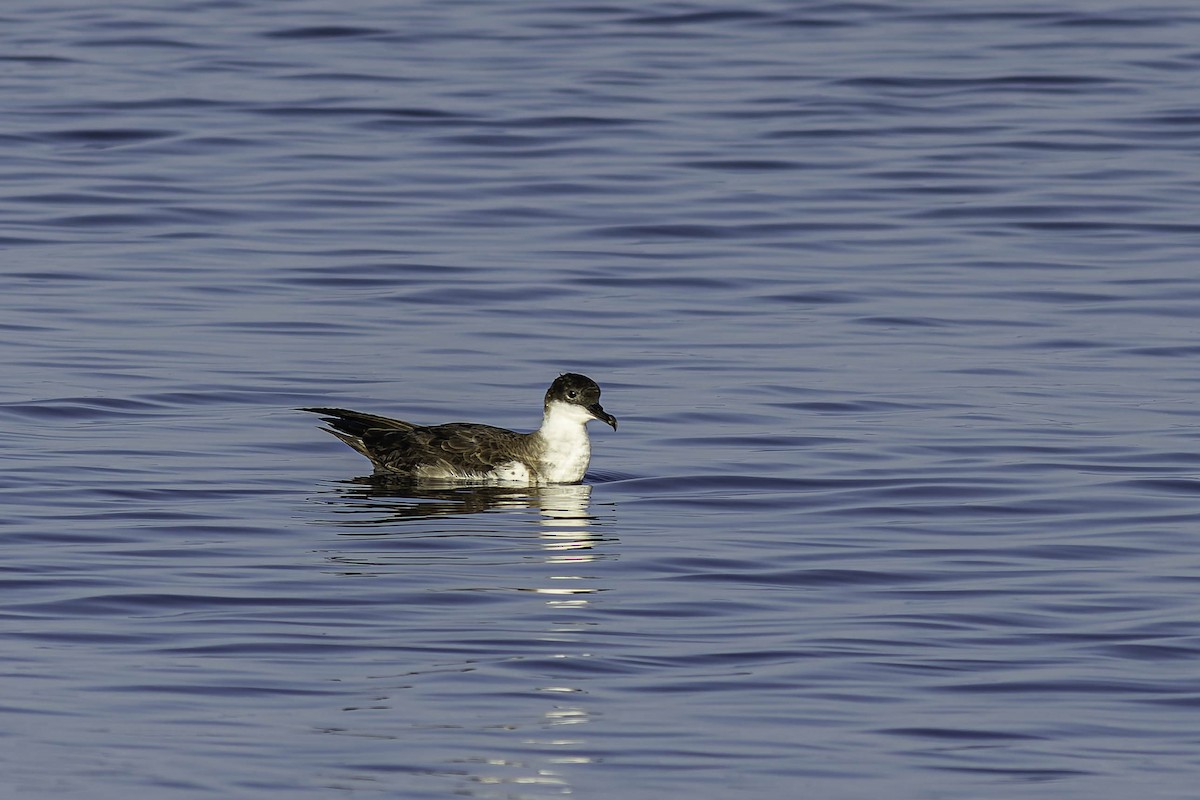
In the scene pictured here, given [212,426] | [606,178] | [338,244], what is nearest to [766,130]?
[606,178]

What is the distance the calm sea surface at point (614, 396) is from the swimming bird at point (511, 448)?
276 millimetres

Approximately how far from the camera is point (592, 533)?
1230cm

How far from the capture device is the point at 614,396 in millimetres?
16297

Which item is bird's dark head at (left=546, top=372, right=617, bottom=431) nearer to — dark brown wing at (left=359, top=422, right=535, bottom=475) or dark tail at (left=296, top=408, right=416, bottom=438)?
dark brown wing at (left=359, top=422, right=535, bottom=475)

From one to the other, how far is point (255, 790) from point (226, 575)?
3.32 m

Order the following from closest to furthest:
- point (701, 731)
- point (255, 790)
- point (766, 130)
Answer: point (255, 790) < point (701, 731) < point (766, 130)

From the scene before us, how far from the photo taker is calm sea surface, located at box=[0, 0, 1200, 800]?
8492 millimetres

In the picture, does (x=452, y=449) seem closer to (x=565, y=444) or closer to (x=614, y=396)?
(x=565, y=444)

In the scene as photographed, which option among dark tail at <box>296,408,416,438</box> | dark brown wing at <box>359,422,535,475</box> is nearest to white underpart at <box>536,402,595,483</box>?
dark brown wing at <box>359,422,535,475</box>

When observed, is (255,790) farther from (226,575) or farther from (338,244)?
(338,244)

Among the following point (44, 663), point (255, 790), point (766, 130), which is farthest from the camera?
point (766, 130)

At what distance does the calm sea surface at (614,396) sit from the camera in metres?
8.49

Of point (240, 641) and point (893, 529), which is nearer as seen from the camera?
point (240, 641)

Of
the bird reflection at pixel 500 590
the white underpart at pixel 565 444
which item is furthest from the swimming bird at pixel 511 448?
the bird reflection at pixel 500 590
